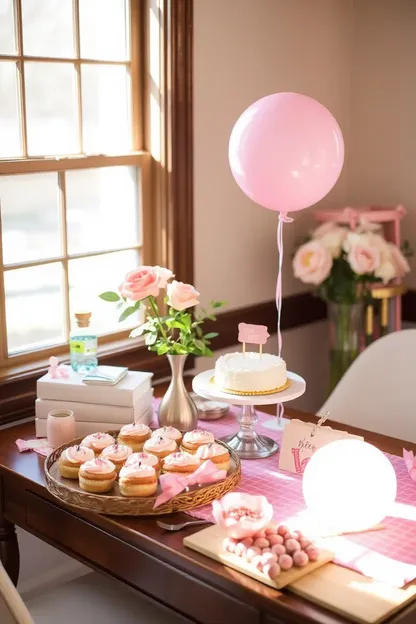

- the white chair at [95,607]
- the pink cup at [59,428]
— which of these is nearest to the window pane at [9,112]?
the pink cup at [59,428]

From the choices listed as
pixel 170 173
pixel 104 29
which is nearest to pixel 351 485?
pixel 170 173

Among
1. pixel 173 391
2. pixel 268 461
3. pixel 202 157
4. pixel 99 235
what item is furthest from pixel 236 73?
pixel 268 461

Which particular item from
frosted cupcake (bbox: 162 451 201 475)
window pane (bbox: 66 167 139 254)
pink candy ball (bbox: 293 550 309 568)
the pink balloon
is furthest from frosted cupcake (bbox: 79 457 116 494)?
window pane (bbox: 66 167 139 254)

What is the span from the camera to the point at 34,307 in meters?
2.63

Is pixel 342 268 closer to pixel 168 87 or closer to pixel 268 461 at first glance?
pixel 168 87

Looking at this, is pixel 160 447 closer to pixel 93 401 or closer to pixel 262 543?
pixel 93 401

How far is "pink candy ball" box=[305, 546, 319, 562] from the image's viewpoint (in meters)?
1.69

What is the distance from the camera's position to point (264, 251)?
3223 millimetres

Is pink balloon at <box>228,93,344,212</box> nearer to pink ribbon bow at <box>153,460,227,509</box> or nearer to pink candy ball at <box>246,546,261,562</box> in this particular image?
pink ribbon bow at <box>153,460,227,509</box>

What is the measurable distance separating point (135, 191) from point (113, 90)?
0.32 meters

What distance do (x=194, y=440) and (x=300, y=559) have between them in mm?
493

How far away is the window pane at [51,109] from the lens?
8.29ft

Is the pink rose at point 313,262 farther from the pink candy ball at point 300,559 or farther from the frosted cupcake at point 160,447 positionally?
the pink candy ball at point 300,559

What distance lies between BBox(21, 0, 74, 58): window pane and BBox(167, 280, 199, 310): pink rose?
81cm
